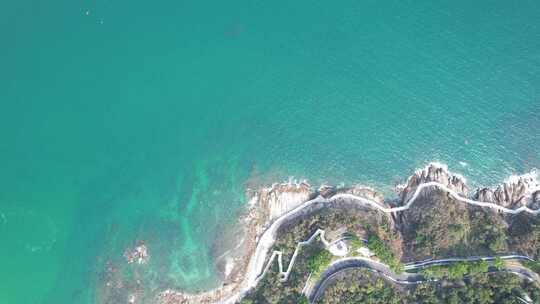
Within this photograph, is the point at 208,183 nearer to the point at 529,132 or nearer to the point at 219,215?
the point at 219,215

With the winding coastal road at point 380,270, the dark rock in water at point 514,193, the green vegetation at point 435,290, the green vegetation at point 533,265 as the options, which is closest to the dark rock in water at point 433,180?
the dark rock in water at point 514,193

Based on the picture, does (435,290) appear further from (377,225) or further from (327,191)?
(327,191)

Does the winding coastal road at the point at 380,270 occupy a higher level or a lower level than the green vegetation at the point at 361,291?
higher

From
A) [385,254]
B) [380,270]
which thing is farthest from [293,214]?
[380,270]

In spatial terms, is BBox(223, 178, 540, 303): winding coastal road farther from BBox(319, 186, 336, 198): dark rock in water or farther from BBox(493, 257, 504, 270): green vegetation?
BBox(493, 257, 504, 270): green vegetation

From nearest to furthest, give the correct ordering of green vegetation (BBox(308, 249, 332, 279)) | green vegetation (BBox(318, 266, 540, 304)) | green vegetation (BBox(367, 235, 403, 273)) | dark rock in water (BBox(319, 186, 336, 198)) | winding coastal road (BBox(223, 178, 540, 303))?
green vegetation (BBox(318, 266, 540, 304))
green vegetation (BBox(367, 235, 403, 273))
green vegetation (BBox(308, 249, 332, 279))
winding coastal road (BBox(223, 178, 540, 303))
dark rock in water (BBox(319, 186, 336, 198))

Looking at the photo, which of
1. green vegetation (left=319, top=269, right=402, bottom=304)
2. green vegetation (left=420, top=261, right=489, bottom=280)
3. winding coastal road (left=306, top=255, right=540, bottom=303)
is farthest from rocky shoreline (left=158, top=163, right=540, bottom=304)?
green vegetation (left=319, top=269, right=402, bottom=304)

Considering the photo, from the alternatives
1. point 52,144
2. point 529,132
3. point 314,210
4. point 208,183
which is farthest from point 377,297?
point 52,144

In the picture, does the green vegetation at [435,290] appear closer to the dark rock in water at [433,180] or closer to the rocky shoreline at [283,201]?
the rocky shoreline at [283,201]
